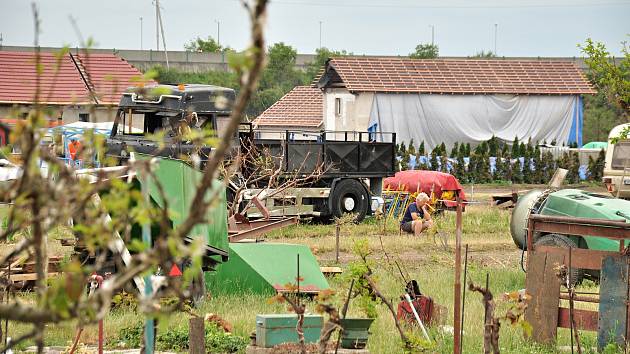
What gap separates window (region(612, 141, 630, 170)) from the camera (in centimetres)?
2808

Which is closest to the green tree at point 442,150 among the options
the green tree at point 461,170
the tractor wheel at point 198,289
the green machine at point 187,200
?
the green tree at point 461,170

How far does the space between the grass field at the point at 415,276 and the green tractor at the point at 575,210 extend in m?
0.57

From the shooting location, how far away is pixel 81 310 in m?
3.26

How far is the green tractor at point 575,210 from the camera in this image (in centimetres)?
1441

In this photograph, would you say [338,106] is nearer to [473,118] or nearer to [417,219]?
[473,118]

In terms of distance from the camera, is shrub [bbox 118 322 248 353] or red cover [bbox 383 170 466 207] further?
red cover [bbox 383 170 466 207]

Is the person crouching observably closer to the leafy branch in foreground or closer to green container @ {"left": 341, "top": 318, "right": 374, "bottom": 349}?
green container @ {"left": 341, "top": 318, "right": 374, "bottom": 349}

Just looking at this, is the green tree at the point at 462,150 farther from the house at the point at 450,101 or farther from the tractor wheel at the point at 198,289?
the tractor wheel at the point at 198,289

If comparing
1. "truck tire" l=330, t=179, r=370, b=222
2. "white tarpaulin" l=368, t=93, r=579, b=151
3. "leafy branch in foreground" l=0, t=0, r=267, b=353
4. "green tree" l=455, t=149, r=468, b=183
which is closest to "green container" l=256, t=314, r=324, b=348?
"leafy branch in foreground" l=0, t=0, r=267, b=353

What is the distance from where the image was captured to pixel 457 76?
48.3 meters

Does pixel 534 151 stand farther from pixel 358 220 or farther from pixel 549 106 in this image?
pixel 358 220

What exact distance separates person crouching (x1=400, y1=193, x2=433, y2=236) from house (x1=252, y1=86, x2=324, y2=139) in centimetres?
3032

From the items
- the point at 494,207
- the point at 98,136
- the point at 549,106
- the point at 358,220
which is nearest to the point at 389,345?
the point at 98,136

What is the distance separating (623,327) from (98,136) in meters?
6.75
